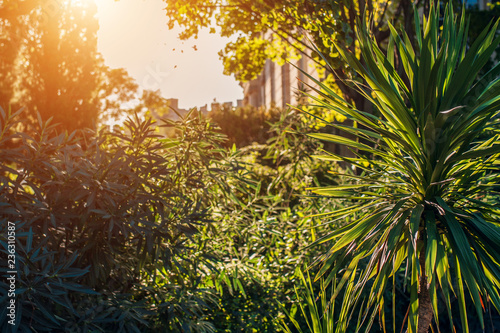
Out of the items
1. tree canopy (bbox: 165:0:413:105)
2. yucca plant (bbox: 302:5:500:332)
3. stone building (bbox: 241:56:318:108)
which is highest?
stone building (bbox: 241:56:318:108)

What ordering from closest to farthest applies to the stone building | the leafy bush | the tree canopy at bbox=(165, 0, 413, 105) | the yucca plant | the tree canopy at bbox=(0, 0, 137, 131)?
the yucca plant
the leafy bush
the tree canopy at bbox=(165, 0, 413, 105)
the tree canopy at bbox=(0, 0, 137, 131)
the stone building

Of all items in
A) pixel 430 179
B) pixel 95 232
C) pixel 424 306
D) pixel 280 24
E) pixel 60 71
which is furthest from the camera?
pixel 60 71

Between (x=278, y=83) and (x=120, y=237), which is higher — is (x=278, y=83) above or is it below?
above

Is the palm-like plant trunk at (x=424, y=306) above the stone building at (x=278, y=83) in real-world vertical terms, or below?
below

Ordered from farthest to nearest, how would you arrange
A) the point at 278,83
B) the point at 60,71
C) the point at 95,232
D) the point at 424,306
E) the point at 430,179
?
1. the point at 278,83
2. the point at 60,71
3. the point at 95,232
4. the point at 424,306
5. the point at 430,179

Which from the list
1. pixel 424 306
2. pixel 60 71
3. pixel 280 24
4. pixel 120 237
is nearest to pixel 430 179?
pixel 424 306

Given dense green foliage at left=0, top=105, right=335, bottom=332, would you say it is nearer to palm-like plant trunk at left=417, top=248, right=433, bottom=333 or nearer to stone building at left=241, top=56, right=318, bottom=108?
palm-like plant trunk at left=417, top=248, right=433, bottom=333

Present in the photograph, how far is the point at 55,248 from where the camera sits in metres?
2.94

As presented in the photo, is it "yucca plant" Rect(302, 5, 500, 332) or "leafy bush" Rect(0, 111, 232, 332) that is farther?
"leafy bush" Rect(0, 111, 232, 332)

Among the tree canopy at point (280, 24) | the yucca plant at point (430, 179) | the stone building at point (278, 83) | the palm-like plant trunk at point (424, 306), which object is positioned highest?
the stone building at point (278, 83)

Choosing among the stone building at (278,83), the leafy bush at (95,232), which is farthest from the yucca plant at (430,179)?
the stone building at (278,83)

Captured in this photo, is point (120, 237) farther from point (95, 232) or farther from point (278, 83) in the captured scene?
point (278, 83)

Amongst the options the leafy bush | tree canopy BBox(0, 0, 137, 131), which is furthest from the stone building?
the leafy bush

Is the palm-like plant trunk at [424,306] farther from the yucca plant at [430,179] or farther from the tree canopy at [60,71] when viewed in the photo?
the tree canopy at [60,71]
